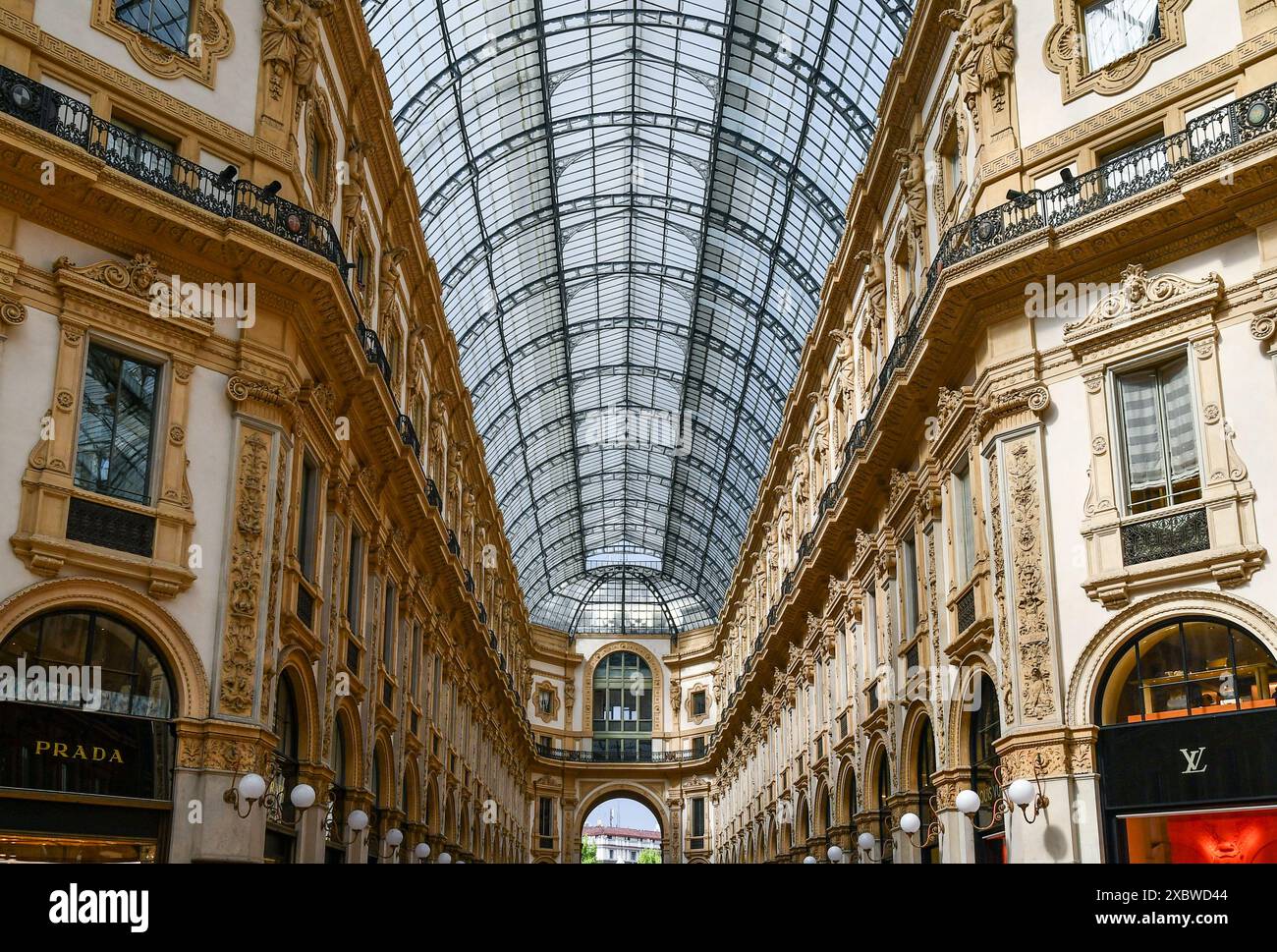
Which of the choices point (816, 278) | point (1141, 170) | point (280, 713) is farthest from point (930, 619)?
point (816, 278)

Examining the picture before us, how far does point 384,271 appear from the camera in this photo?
29.8m

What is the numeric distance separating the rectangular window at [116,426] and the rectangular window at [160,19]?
213 inches

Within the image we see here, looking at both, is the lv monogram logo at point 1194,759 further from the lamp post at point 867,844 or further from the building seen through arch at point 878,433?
the lamp post at point 867,844

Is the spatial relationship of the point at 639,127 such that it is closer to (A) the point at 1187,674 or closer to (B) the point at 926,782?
(B) the point at 926,782

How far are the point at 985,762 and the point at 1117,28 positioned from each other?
12.4 m

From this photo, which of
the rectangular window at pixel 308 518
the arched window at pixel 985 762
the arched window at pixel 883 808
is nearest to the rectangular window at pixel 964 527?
the arched window at pixel 985 762

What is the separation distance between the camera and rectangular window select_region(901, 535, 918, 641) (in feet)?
87.1

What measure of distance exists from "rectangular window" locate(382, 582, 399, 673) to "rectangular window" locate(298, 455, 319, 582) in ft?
23.9

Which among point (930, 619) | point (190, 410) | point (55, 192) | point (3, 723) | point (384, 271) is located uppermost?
point (384, 271)

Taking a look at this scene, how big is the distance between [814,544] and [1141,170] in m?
17.5

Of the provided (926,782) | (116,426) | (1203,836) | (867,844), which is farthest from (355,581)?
(1203,836)

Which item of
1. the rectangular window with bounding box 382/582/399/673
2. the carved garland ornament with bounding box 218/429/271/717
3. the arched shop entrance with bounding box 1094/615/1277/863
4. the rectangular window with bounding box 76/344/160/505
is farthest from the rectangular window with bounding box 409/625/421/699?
the arched shop entrance with bounding box 1094/615/1277/863
